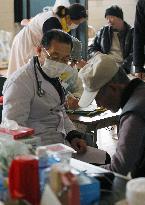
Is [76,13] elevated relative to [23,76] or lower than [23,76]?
elevated

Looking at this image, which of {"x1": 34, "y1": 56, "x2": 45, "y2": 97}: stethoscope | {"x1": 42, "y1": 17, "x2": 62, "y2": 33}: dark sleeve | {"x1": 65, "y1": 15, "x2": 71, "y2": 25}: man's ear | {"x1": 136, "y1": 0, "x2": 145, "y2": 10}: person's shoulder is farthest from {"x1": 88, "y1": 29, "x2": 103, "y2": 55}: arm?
{"x1": 34, "y1": 56, "x2": 45, "y2": 97}: stethoscope

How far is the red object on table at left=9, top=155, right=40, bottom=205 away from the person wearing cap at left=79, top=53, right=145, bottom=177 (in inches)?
25.3

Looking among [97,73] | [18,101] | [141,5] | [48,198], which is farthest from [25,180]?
[141,5]

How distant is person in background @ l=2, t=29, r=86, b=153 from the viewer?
8.25 feet

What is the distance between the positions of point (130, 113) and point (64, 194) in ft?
2.44

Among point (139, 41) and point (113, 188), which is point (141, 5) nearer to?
point (139, 41)

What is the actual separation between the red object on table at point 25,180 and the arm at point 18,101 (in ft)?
3.83

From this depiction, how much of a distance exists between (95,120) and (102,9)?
18.7ft

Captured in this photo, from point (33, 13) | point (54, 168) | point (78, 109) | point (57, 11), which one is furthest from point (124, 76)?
point (33, 13)

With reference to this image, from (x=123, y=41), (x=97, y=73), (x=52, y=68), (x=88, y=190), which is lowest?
(x=123, y=41)

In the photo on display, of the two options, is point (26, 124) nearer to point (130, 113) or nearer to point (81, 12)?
point (130, 113)

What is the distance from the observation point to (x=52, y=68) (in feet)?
8.55

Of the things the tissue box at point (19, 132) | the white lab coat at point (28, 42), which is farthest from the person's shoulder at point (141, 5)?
the tissue box at point (19, 132)

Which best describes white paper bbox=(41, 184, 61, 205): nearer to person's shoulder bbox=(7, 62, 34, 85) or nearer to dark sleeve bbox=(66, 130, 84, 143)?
person's shoulder bbox=(7, 62, 34, 85)
